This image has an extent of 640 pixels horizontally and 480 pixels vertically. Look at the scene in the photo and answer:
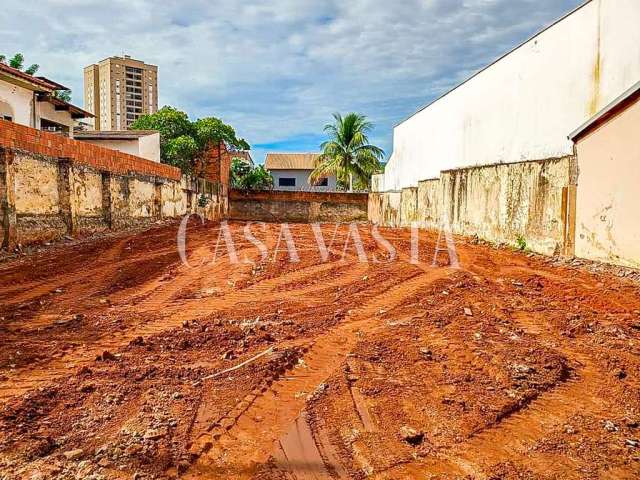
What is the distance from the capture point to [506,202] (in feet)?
33.8

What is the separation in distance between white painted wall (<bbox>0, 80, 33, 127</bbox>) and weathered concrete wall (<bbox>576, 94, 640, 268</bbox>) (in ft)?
51.4

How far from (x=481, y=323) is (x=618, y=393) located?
1.70m

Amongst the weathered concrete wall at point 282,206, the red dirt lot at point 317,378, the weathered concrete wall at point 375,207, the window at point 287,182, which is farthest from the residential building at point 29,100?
the window at point 287,182

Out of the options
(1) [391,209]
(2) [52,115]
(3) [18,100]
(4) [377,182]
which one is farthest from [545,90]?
(2) [52,115]

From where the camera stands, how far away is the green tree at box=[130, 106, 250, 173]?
21.5 m

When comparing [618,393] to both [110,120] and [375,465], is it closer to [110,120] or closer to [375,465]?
[375,465]

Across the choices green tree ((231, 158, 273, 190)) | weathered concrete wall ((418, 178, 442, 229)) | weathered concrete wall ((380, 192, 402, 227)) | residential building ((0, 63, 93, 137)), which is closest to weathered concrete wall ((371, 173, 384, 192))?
weathered concrete wall ((380, 192, 402, 227))

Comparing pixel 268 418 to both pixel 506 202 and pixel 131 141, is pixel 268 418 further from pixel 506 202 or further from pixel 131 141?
pixel 131 141

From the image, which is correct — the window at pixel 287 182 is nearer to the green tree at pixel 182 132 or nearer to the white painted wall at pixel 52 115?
the green tree at pixel 182 132

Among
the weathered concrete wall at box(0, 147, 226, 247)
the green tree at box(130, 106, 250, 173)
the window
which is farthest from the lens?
the window

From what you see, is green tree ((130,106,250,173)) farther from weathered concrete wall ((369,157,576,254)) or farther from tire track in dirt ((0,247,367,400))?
tire track in dirt ((0,247,367,400))

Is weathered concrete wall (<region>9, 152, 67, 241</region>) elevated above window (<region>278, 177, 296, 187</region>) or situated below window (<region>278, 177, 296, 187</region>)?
below

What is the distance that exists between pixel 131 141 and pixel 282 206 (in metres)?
8.06

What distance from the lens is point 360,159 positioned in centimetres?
2800
